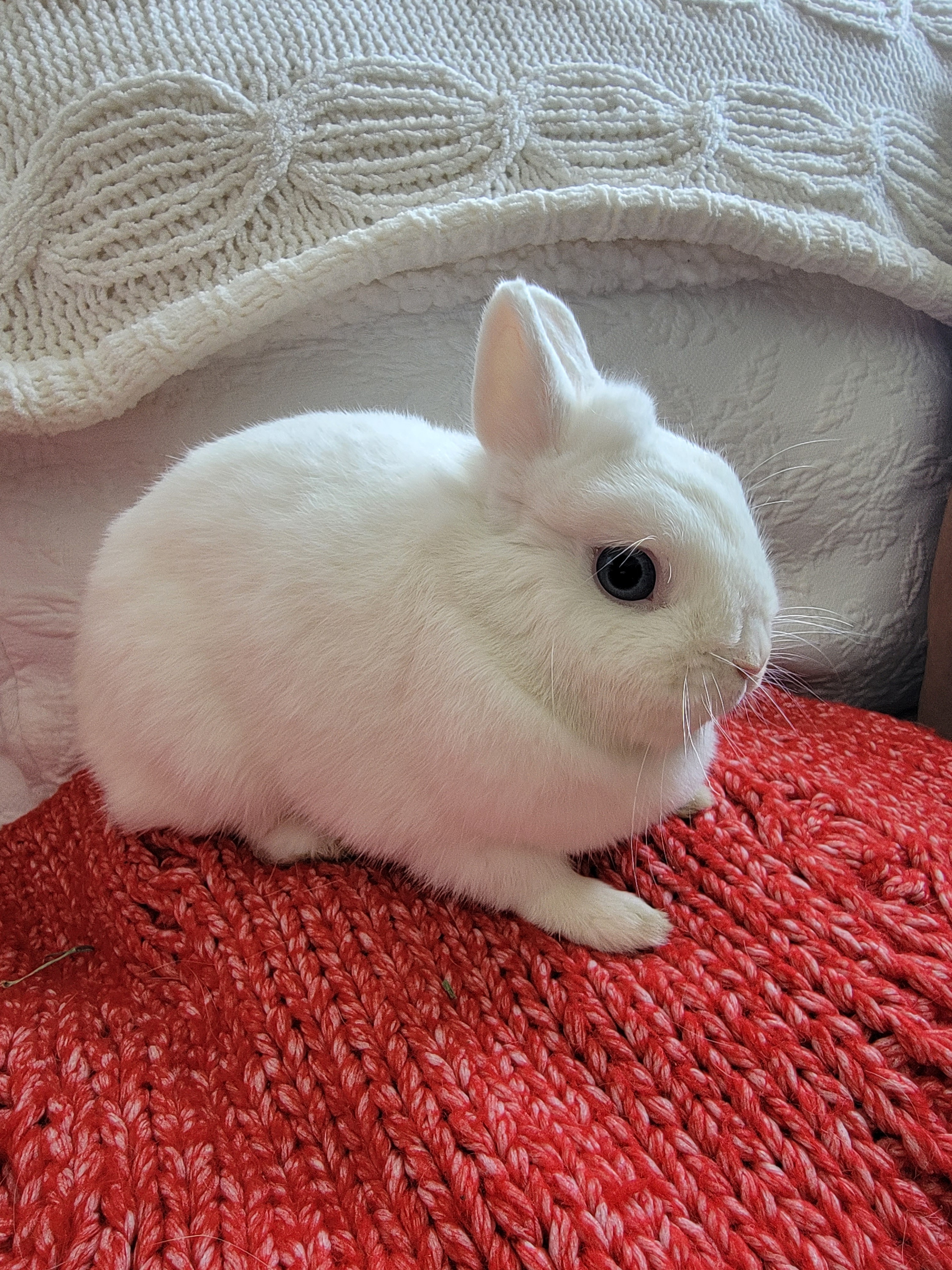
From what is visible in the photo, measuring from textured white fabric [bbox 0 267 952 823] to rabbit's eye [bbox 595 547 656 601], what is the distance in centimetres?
44

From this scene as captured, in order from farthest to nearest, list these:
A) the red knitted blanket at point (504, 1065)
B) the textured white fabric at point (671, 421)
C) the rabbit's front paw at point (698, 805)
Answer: the textured white fabric at point (671, 421)
the rabbit's front paw at point (698, 805)
the red knitted blanket at point (504, 1065)

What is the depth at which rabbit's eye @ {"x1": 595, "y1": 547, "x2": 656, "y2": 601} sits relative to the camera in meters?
0.62

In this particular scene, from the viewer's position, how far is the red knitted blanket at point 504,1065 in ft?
1.90

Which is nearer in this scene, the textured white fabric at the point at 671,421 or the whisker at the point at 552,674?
the whisker at the point at 552,674

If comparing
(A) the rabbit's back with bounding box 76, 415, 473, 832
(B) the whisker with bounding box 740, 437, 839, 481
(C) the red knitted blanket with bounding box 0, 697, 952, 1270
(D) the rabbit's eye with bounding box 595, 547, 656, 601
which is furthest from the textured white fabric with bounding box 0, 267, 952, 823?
(D) the rabbit's eye with bounding box 595, 547, 656, 601

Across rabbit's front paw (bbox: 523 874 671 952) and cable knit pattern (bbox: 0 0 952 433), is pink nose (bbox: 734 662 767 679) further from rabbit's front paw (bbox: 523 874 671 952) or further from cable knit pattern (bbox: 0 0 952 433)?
cable knit pattern (bbox: 0 0 952 433)

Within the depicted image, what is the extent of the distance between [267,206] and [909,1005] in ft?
3.13

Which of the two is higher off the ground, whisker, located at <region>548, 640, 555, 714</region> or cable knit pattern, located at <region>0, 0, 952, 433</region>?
cable knit pattern, located at <region>0, 0, 952, 433</region>

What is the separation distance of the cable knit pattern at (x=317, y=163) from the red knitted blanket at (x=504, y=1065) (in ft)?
1.87

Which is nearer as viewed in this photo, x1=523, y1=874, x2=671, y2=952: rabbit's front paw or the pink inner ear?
the pink inner ear

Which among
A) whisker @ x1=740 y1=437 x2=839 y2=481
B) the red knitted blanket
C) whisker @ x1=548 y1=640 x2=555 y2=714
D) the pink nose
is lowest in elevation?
the red knitted blanket

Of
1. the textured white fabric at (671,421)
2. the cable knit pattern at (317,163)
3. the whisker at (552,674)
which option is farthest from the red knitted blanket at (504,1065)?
the cable knit pattern at (317,163)

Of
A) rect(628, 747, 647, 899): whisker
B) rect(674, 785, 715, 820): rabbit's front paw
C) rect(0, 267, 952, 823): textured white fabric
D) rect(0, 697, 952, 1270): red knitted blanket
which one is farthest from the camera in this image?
rect(0, 267, 952, 823): textured white fabric

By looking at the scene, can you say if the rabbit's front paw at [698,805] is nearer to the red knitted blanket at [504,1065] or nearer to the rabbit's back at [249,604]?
the red knitted blanket at [504,1065]
